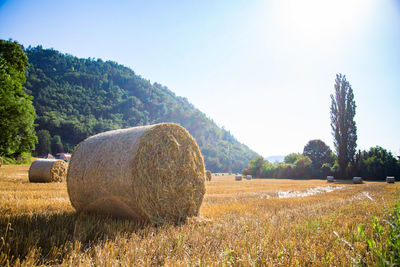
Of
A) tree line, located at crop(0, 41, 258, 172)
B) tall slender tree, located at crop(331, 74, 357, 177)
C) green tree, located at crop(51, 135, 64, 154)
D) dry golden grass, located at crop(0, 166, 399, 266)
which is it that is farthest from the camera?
tree line, located at crop(0, 41, 258, 172)

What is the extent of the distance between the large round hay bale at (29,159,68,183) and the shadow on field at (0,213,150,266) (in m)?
9.36

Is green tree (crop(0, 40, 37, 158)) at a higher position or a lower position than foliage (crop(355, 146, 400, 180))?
higher

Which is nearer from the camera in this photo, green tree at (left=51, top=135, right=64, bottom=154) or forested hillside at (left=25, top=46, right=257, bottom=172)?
green tree at (left=51, top=135, right=64, bottom=154)

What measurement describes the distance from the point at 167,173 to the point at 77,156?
2.02 meters

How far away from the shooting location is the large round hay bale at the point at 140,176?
4.24m

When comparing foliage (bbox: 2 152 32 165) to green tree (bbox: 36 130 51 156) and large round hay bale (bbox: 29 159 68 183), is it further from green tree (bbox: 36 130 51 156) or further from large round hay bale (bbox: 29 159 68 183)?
green tree (bbox: 36 130 51 156)

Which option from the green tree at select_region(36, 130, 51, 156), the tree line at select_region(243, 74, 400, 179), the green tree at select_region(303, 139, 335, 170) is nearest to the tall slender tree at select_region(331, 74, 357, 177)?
the tree line at select_region(243, 74, 400, 179)

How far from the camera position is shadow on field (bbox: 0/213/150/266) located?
234cm

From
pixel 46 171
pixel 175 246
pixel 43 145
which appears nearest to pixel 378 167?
pixel 46 171

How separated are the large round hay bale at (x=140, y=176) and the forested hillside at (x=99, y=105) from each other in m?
85.7

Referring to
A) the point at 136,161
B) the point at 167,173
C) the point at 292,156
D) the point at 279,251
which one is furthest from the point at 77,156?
the point at 292,156

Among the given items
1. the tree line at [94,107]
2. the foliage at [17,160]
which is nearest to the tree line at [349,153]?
the foliage at [17,160]

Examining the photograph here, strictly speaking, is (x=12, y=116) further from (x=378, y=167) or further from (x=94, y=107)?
(x=94, y=107)

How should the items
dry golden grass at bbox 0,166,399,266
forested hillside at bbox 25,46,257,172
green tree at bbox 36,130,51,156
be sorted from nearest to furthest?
1. dry golden grass at bbox 0,166,399,266
2. green tree at bbox 36,130,51,156
3. forested hillside at bbox 25,46,257,172
